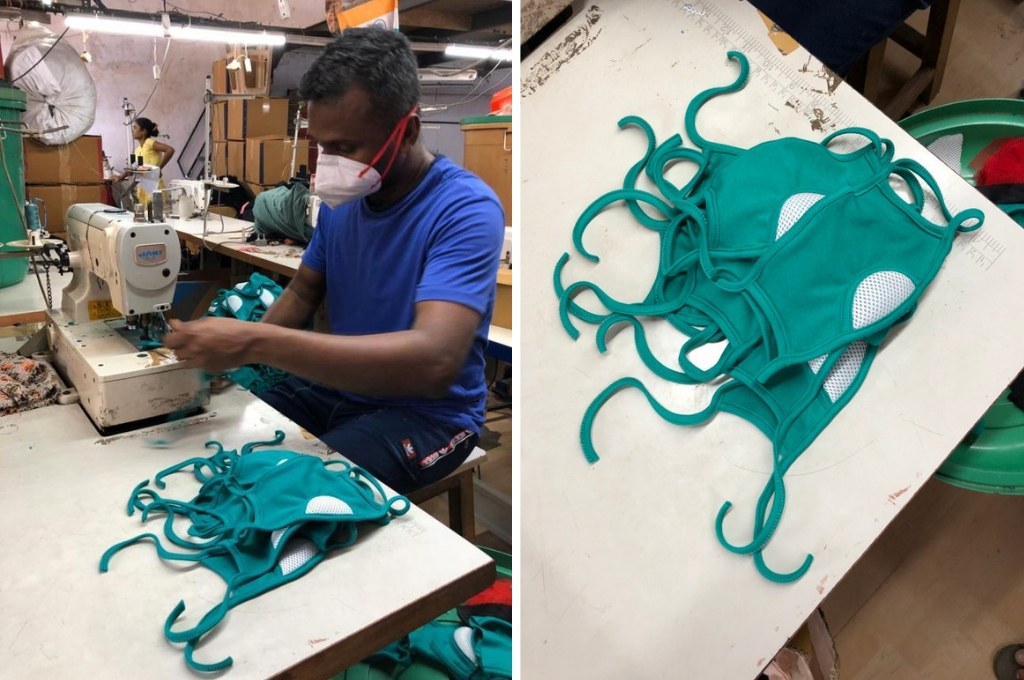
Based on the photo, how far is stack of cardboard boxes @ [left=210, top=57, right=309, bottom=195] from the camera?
2.00 metres

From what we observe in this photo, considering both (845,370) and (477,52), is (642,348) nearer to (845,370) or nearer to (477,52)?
(845,370)

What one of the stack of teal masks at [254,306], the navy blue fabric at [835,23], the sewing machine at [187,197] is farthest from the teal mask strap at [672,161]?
the sewing machine at [187,197]

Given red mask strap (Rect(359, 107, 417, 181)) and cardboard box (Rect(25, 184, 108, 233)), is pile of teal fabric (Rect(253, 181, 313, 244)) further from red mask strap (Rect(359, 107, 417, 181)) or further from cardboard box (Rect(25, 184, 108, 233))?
red mask strap (Rect(359, 107, 417, 181))

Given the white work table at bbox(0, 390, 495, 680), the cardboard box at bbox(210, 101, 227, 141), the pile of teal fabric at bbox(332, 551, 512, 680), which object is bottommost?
the pile of teal fabric at bbox(332, 551, 512, 680)

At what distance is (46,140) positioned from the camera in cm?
159

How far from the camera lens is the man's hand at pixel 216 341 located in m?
0.91

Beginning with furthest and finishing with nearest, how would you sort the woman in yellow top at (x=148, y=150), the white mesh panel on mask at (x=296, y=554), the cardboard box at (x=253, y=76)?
the cardboard box at (x=253, y=76) < the woman in yellow top at (x=148, y=150) < the white mesh panel on mask at (x=296, y=554)

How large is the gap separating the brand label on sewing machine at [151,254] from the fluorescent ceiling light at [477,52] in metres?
0.59

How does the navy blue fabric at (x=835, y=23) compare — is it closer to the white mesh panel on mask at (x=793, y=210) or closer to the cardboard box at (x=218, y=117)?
the white mesh panel on mask at (x=793, y=210)

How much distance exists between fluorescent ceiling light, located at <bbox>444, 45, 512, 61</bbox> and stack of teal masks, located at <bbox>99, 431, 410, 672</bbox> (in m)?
0.73

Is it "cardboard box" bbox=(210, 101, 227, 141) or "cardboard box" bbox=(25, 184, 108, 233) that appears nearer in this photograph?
"cardboard box" bbox=(25, 184, 108, 233)

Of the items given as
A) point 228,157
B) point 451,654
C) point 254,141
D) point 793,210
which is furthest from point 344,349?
point 228,157

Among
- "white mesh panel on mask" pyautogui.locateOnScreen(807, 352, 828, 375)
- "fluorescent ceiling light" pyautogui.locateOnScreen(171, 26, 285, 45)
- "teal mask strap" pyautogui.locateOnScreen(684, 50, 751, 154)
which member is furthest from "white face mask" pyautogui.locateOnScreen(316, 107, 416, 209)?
"fluorescent ceiling light" pyautogui.locateOnScreen(171, 26, 285, 45)

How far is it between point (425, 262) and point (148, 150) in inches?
43.9
